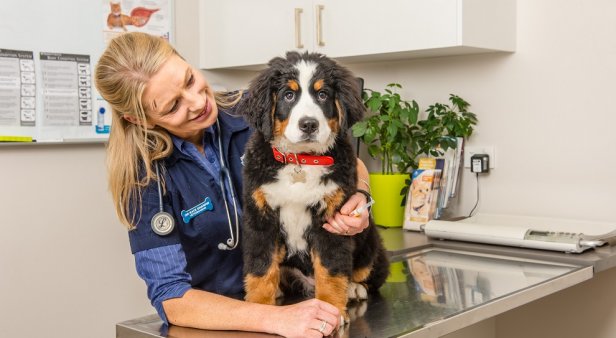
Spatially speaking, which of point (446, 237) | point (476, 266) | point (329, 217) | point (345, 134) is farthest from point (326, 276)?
point (446, 237)

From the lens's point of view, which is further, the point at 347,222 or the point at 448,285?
the point at 448,285

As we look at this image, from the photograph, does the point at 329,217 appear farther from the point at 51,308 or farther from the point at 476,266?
the point at 51,308

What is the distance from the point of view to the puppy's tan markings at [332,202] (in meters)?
1.33

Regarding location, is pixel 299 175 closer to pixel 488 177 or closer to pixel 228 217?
pixel 228 217

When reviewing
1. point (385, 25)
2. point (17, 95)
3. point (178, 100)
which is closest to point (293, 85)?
point (178, 100)

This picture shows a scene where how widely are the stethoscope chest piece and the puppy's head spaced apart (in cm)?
33

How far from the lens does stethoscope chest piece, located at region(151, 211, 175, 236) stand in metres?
1.51

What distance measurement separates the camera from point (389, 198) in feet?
9.18

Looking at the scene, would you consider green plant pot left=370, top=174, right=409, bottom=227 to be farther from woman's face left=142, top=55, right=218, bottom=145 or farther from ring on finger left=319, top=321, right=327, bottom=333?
ring on finger left=319, top=321, right=327, bottom=333

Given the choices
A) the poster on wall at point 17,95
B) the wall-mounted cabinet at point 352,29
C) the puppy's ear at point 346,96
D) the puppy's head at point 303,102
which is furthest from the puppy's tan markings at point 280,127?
the poster on wall at point 17,95

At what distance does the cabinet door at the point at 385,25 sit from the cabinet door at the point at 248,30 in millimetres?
130

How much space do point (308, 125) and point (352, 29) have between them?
1496 millimetres

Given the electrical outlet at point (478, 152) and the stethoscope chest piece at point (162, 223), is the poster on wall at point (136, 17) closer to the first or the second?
the electrical outlet at point (478, 152)

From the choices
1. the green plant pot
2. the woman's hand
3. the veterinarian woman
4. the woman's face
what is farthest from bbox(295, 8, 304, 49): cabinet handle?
the woman's hand
